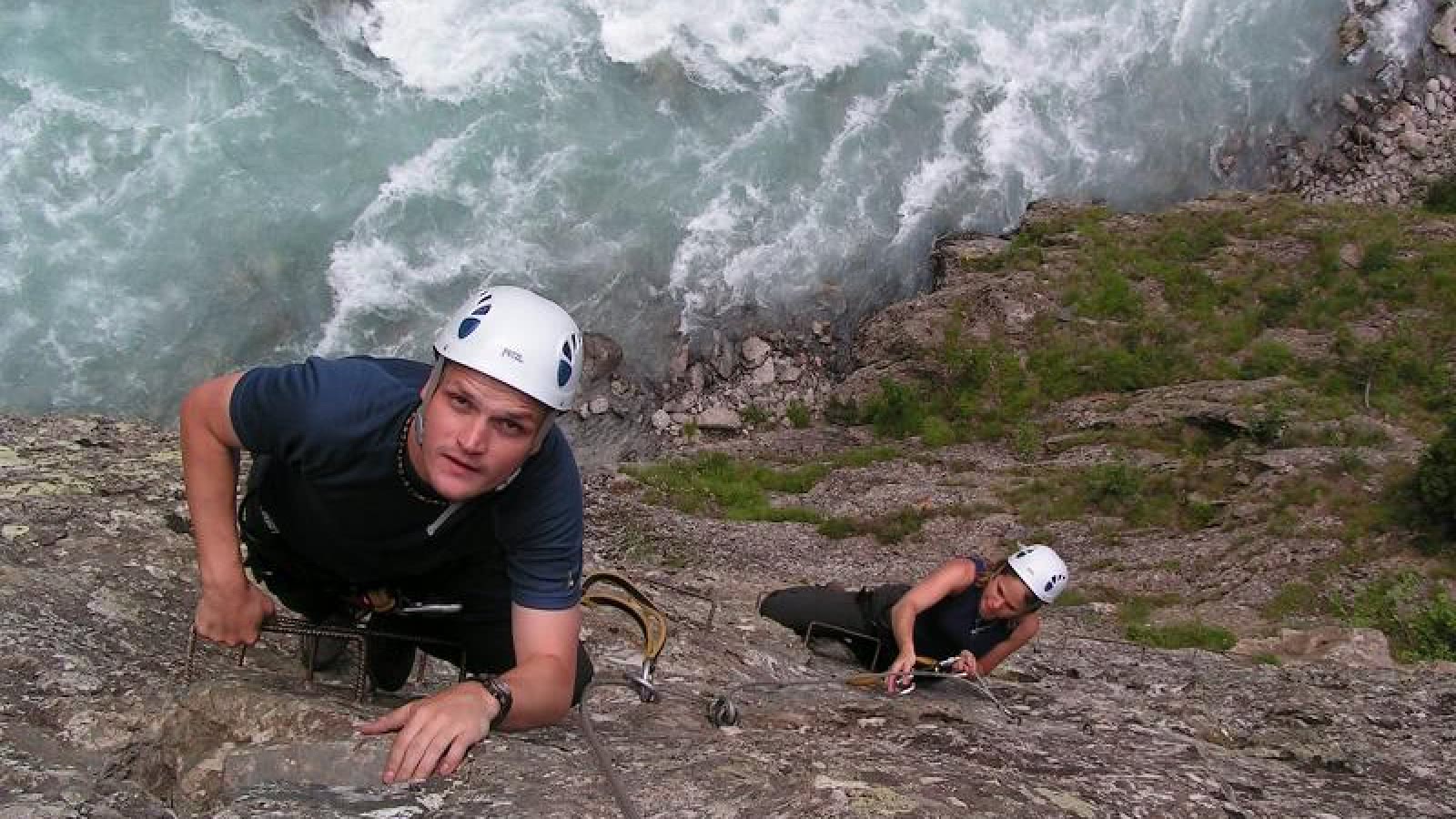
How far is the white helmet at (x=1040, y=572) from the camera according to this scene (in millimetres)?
8227

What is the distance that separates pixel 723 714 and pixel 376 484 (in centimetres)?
217

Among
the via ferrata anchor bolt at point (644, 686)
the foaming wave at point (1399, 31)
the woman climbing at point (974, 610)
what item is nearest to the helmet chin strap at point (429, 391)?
the via ferrata anchor bolt at point (644, 686)

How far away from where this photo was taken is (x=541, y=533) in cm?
423

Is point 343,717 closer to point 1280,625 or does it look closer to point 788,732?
point 788,732

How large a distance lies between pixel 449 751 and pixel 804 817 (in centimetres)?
134

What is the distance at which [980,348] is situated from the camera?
24797 millimetres

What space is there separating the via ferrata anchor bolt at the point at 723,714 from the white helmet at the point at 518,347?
219 centimetres

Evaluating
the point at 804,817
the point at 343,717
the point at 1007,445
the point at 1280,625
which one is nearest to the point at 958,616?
the point at 804,817

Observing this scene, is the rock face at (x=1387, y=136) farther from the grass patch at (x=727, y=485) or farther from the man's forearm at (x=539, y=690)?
the man's forearm at (x=539, y=690)

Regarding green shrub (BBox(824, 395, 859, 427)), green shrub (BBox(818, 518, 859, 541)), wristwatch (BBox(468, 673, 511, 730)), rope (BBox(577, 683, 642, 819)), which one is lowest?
green shrub (BBox(818, 518, 859, 541))

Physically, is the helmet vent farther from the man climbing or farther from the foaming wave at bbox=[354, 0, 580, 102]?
the foaming wave at bbox=[354, 0, 580, 102]

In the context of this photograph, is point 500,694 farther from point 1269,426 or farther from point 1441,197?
point 1441,197

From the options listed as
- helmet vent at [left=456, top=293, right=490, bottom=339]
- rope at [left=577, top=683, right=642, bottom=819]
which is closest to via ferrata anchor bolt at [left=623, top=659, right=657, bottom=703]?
rope at [left=577, top=683, right=642, bottom=819]

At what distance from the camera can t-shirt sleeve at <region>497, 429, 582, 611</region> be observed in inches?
166
